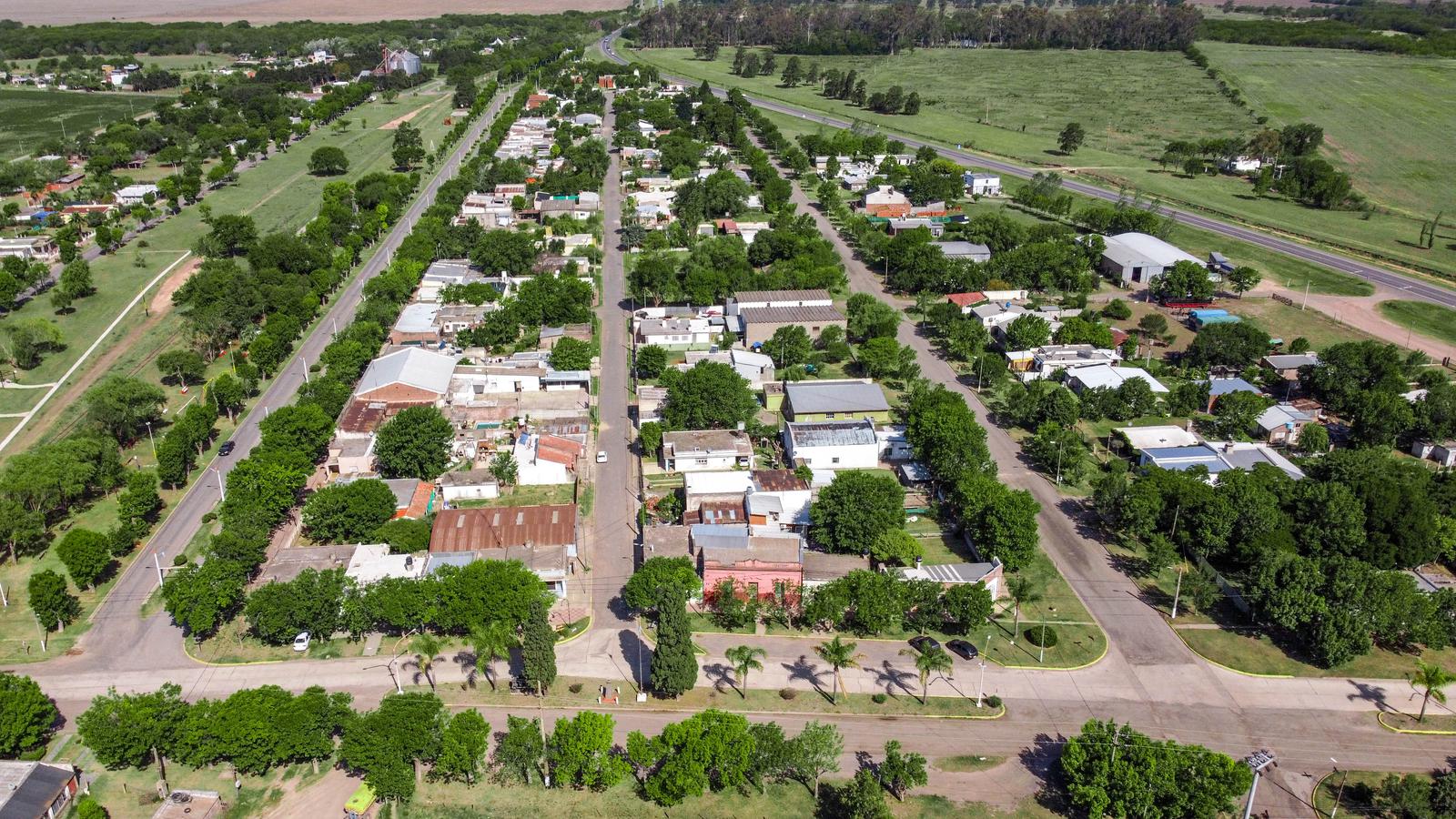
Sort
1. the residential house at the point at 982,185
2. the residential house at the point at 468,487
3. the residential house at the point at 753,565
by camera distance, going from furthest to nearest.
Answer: the residential house at the point at 982,185 < the residential house at the point at 468,487 < the residential house at the point at 753,565

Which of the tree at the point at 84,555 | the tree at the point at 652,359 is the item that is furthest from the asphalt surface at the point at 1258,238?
the tree at the point at 84,555

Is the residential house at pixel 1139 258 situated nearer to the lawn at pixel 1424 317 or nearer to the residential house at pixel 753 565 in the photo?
the lawn at pixel 1424 317

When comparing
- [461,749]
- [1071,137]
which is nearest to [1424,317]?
[1071,137]

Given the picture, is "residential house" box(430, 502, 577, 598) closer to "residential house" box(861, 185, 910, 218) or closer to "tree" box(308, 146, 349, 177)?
"residential house" box(861, 185, 910, 218)

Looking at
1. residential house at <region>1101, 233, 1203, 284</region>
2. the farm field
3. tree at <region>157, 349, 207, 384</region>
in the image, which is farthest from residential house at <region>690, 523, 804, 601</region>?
the farm field

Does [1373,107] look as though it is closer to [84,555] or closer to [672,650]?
[672,650]

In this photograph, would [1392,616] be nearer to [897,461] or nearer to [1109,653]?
[1109,653]
